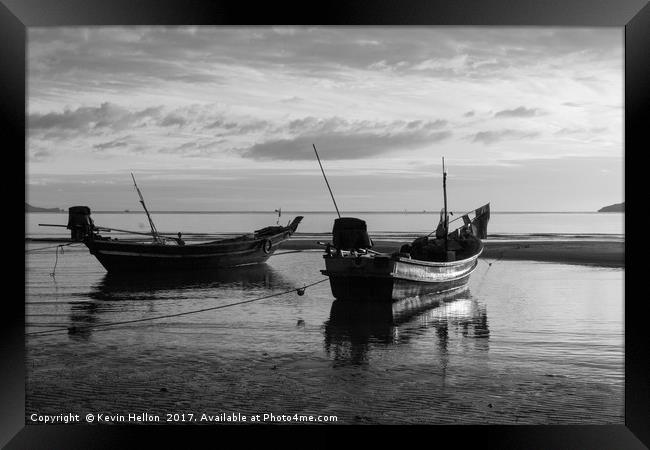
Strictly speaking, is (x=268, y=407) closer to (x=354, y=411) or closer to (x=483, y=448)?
(x=354, y=411)

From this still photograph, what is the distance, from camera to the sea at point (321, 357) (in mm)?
6445

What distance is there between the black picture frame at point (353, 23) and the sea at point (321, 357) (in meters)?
0.52

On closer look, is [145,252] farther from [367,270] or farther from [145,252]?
[367,270]

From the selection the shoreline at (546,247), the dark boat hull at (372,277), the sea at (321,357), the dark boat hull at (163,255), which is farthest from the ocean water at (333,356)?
the shoreline at (546,247)

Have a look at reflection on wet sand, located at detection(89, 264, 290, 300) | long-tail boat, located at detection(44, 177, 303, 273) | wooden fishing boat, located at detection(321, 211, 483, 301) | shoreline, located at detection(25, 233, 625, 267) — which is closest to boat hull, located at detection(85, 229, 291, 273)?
long-tail boat, located at detection(44, 177, 303, 273)

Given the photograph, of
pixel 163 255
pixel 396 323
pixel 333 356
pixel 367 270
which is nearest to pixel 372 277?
pixel 367 270

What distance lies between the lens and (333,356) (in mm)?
8539

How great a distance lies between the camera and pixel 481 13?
586 cm

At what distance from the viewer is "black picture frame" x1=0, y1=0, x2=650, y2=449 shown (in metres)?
5.63

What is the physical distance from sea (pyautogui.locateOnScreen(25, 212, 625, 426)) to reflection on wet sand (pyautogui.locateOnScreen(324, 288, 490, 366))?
3cm

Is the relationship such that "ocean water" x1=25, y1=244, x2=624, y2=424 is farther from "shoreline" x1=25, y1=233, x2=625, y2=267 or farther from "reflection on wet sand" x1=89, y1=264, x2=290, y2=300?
"shoreline" x1=25, y1=233, x2=625, y2=267

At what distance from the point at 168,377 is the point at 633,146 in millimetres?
5224

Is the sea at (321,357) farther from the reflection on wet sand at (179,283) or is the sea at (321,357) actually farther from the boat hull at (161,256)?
the boat hull at (161,256)

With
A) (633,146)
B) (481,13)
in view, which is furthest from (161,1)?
(633,146)
